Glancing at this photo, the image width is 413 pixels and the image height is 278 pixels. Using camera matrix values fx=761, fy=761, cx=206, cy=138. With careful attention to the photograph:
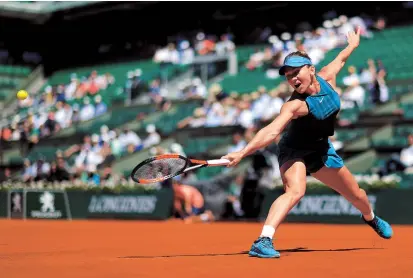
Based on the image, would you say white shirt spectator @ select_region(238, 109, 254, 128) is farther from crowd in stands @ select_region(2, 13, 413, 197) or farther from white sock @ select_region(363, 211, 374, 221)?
white sock @ select_region(363, 211, 374, 221)

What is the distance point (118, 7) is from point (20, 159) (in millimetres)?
8122

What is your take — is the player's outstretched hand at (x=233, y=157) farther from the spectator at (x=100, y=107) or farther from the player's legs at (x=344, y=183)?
the spectator at (x=100, y=107)

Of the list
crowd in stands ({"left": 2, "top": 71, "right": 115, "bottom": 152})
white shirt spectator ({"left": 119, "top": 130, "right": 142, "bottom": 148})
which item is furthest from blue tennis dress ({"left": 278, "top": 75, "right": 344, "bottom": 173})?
crowd in stands ({"left": 2, "top": 71, "right": 115, "bottom": 152})

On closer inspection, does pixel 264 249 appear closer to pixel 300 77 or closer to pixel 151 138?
pixel 300 77

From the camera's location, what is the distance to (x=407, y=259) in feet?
24.5

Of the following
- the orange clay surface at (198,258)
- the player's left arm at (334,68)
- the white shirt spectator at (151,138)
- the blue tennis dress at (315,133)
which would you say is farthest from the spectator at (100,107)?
the blue tennis dress at (315,133)

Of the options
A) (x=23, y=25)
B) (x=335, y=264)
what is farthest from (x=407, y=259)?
(x=23, y=25)

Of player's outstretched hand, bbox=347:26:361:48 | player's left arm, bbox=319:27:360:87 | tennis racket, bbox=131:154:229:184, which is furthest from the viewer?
player's outstretched hand, bbox=347:26:361:48

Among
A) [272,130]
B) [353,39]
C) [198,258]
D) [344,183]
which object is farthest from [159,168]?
[353,39]

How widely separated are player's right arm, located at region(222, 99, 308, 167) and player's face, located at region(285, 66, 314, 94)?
0.17 m

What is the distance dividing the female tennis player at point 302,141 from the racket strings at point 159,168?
862 mm

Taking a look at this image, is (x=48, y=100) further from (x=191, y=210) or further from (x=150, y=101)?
(x=191, y=210)

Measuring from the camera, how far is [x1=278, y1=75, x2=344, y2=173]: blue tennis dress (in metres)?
7.68

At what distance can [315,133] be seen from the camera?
7.88 metres
